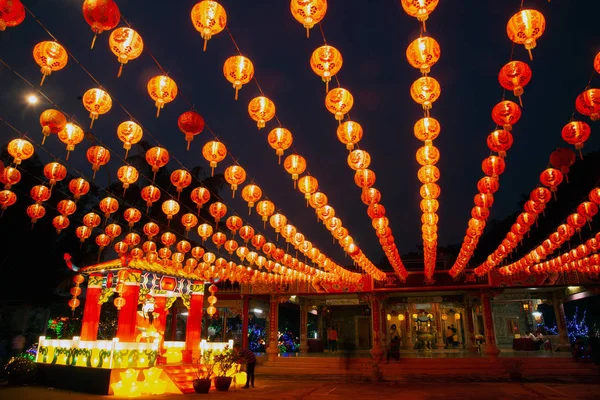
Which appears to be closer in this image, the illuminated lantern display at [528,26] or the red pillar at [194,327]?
the illuminated lantern display at [528,26]

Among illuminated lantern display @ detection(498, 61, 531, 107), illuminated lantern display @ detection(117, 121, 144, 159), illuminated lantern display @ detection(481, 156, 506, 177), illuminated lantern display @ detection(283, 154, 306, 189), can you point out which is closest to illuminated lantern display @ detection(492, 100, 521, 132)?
illuminated lantern display @ detection(498, 61, 531, 107)

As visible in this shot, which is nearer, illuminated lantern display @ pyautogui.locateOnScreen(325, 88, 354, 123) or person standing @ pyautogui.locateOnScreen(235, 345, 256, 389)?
illuminated lantern display @ pyautogui.locateOnScreen(325, 88, 354, 123)

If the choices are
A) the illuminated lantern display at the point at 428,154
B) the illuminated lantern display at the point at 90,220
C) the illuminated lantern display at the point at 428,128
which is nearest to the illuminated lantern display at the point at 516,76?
the illuminated lantern display at the point at 428,128

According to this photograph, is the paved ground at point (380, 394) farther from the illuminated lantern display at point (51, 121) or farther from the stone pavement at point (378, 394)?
the illuminated lantern display at point (51, 121)

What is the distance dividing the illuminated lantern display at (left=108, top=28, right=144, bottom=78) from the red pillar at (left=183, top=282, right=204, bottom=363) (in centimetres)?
977

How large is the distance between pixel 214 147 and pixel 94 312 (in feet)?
22.4

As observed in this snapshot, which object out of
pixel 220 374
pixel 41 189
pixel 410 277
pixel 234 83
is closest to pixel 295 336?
pixel 410 277

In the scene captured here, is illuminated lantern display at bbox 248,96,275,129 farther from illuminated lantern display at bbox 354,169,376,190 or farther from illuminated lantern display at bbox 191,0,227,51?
illuminated lantern display at bbox 354,169,376,190

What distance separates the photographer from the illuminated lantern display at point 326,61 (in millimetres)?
4926

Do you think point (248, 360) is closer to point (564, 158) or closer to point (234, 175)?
point (234, 175)

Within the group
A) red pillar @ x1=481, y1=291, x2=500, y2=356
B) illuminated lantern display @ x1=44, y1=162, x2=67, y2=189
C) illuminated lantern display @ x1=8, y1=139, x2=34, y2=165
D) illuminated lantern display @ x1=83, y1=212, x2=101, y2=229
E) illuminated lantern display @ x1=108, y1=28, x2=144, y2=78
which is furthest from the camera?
red pillar @ x1=481, y1=291, x2=500, y2=356

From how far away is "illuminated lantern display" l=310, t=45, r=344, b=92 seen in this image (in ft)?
16.2

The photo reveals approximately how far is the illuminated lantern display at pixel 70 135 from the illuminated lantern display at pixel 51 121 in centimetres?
34

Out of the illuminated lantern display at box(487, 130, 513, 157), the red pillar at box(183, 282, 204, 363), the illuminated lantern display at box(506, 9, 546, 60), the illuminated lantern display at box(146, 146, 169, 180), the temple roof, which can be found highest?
the illuminated lantern display at box(506, 9, 546, 60)
